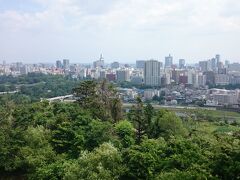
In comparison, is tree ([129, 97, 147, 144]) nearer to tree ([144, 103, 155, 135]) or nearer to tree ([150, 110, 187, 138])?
tree ([144, 103, 155, 135])

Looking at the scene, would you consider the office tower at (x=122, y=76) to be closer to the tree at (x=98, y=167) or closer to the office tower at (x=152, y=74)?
the office tower at (x=152, y=74)

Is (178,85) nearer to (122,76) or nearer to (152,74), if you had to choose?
(152,74)

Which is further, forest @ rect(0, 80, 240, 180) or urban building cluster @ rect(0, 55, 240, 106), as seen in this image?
urban building cluster @ rect(0, 55, 240, 106)

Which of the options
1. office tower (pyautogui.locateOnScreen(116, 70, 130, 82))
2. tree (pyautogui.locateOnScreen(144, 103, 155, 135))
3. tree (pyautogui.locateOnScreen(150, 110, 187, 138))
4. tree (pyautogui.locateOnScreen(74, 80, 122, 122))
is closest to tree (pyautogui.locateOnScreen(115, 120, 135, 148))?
tree (pyautogui.locateOnScreen(150, 110, 187, 138))

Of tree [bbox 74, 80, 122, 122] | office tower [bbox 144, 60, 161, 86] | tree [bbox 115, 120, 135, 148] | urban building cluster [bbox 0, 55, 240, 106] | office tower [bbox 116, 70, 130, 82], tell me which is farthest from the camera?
office tower [bbox 116, 70, 130, 82]

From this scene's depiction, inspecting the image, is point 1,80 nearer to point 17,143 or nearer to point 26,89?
point 26,89

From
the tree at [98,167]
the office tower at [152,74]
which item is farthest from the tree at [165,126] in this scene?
the office tower at [152,74]
